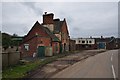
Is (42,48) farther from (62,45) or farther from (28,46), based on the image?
(62,45)

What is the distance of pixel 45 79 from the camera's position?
49.1 ft

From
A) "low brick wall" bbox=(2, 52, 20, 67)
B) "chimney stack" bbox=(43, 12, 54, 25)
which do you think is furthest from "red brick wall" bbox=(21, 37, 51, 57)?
"low brick wall" bbox=(2, 52, 20, 67)

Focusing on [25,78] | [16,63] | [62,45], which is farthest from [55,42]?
[25,78]

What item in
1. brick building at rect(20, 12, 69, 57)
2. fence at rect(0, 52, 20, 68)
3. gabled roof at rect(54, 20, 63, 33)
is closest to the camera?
fence at rect(0, 52, 20, 68)

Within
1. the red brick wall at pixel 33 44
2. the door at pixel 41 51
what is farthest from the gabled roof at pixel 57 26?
the door at pixel 41 51

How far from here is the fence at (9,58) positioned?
68.0 ft

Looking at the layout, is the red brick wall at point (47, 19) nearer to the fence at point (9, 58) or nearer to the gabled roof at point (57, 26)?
the gabled roof at point (57, 26)

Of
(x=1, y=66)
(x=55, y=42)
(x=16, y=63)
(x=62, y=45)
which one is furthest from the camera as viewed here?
(x=62, y=45)

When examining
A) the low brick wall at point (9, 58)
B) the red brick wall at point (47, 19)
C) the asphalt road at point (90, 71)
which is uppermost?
the red brick wall at point (47, 19)

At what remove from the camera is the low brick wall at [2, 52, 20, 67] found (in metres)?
20.8

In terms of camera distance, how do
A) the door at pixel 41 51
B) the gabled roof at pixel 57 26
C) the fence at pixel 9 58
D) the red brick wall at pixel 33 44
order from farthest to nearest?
the gabled roof at pixel 57 26 → the red brick wall at pixel 33 44 → the door at pixel 41 51 → the fence at pixel 9 58

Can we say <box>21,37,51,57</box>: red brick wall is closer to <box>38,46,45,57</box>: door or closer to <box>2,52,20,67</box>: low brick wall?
<box>38,46,45,57</box>: door

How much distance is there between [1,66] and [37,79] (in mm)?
6237

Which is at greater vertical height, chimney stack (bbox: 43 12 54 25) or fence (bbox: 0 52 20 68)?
chimney stack (bbox: 43 12 54 25)
